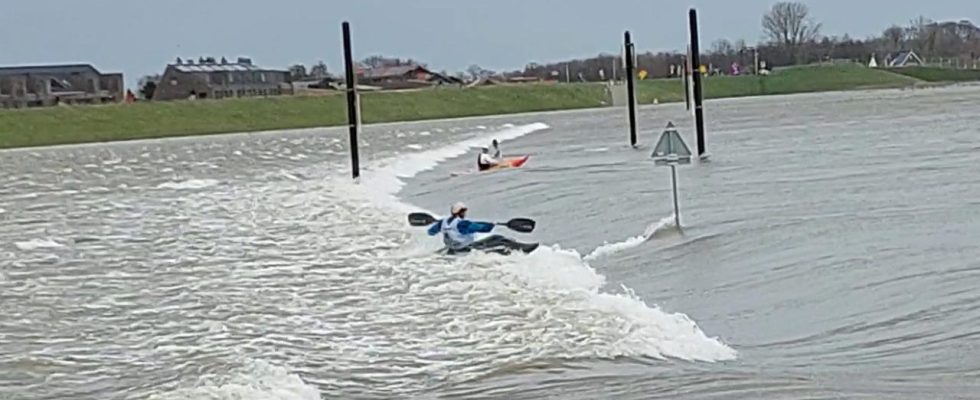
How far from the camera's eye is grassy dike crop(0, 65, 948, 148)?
97.8 m

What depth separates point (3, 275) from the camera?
19891mm

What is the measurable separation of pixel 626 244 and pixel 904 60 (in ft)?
514

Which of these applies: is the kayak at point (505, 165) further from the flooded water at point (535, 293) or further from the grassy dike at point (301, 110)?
the grassy dike at point (301, 110)

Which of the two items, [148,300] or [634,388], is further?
[148,300]

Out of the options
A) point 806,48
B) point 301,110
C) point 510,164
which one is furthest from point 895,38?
point 510,164

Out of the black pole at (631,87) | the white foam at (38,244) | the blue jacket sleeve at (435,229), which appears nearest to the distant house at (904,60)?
the black pole at (631,87)

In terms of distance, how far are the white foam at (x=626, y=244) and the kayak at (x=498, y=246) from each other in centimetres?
79

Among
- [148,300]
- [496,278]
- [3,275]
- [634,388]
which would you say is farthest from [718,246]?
[3,275]

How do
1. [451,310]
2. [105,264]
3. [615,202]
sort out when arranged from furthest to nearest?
[615,202]
[105,264]
[451,310]

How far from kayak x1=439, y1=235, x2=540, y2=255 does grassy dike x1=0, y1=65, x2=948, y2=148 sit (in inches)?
3103

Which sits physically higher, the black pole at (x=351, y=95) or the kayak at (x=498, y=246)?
the black pole at (x=351, y=95)

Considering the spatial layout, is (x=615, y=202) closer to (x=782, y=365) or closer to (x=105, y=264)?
(x=105, y=264)

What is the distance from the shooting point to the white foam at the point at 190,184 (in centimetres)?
3944

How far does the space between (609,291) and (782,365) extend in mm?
4318
